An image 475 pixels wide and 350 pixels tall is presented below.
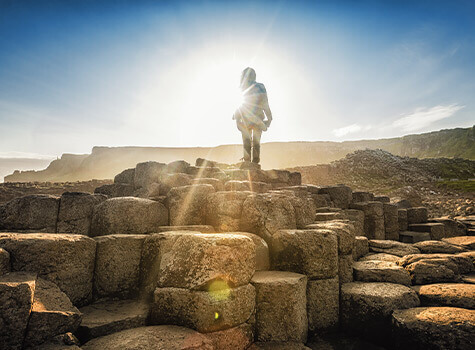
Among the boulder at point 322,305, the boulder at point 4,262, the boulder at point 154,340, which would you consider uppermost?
the boulder at point 4,262

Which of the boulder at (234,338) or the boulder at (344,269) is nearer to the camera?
the boulder at (234,338)

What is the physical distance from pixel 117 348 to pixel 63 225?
2872mm

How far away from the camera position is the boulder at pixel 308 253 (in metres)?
3.80

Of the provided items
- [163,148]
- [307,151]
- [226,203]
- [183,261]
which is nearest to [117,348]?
[183,261]

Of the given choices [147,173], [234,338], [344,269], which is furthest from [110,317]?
[147,173]

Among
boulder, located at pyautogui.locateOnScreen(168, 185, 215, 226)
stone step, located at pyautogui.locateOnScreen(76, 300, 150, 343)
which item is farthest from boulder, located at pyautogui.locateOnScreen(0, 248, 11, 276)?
boulder, located at pyautogui.locateOnScreen(168, 185, 215, 226)

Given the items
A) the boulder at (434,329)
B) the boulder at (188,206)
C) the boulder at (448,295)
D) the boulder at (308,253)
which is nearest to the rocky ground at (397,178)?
the boulder at (448,295)

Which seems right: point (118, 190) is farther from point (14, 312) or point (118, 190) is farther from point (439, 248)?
point (439, 248)

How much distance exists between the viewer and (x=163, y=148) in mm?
132000

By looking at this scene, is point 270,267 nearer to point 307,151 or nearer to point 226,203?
point 226,203

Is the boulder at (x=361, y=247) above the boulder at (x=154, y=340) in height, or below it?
below

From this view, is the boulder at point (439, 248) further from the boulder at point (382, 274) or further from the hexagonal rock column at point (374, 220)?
the hexagonal rock column at point (374, 220)

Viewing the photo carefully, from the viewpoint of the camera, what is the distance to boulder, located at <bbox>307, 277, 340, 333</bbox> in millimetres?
3734

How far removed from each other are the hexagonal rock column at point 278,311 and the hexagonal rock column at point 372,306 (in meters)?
0.99
